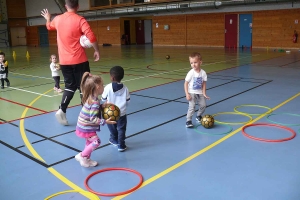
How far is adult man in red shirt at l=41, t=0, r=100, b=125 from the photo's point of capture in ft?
16.3

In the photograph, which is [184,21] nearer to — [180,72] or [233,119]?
[180,72]

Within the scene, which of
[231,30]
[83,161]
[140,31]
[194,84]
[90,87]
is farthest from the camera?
[140,31]

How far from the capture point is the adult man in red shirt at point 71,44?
16.3 ft

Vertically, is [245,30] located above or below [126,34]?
below

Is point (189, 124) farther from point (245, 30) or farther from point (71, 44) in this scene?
point (245, 30)

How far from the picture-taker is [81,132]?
12.1ft

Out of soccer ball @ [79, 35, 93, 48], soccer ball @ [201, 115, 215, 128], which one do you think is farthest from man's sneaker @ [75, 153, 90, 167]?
soccer ball @ [201, 115, 215, 128]

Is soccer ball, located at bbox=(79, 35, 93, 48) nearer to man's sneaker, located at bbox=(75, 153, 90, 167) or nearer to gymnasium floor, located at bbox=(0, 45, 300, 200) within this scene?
gymnasium floor, located at bbox=(0, 45, 300, 200)

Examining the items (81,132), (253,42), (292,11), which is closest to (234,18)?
(253,42)

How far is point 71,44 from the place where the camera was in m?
5.21

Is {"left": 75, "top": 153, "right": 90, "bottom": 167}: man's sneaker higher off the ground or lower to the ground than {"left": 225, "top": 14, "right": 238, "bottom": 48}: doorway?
lower

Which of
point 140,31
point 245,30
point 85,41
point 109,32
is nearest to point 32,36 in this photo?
point 109,32

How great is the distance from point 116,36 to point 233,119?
2836 centimetres

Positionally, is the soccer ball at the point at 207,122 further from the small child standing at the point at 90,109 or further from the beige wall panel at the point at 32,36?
the beige wall panel at the point at 32,36
